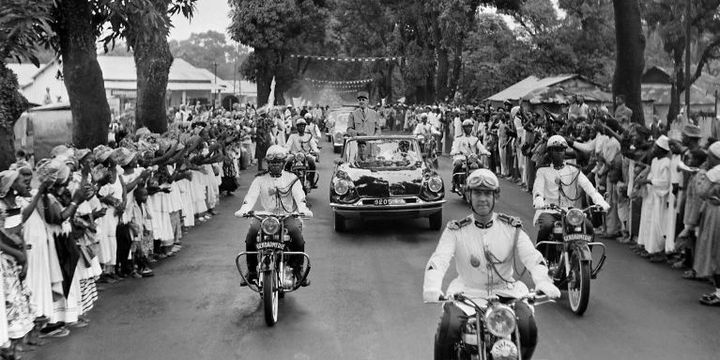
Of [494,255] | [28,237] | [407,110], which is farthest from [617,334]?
[407,110]

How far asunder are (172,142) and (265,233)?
18.8ft

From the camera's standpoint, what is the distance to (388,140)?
14.8 meters

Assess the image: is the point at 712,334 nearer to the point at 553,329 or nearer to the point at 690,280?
the point at 553,329

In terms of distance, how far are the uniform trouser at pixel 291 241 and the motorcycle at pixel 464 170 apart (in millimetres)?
7849

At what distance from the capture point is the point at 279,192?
906cm

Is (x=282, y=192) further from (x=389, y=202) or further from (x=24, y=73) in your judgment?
(x=24, y=73)

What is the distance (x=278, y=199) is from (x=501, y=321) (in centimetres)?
517

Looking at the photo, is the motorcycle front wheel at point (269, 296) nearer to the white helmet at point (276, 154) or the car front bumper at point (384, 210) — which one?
the white helmet at point (276, 154)

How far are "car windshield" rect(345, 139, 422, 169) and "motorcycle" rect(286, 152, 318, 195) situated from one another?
7.97 feet

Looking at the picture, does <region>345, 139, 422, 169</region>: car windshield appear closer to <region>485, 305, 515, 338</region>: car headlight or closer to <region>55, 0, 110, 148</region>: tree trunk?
<region>55, 0, 110, 148</region>: tree trunk

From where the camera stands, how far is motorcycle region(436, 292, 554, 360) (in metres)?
4.27

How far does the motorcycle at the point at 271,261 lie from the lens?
775 centimetres

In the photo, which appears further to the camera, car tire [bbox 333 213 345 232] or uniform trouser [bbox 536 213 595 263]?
car tire [bbox 333 213 345 232]

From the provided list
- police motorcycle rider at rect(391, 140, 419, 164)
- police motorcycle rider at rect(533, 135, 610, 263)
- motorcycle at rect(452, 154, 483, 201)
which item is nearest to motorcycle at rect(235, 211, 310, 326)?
police motorcycle rider at rect(533, 135, 610, 263)
